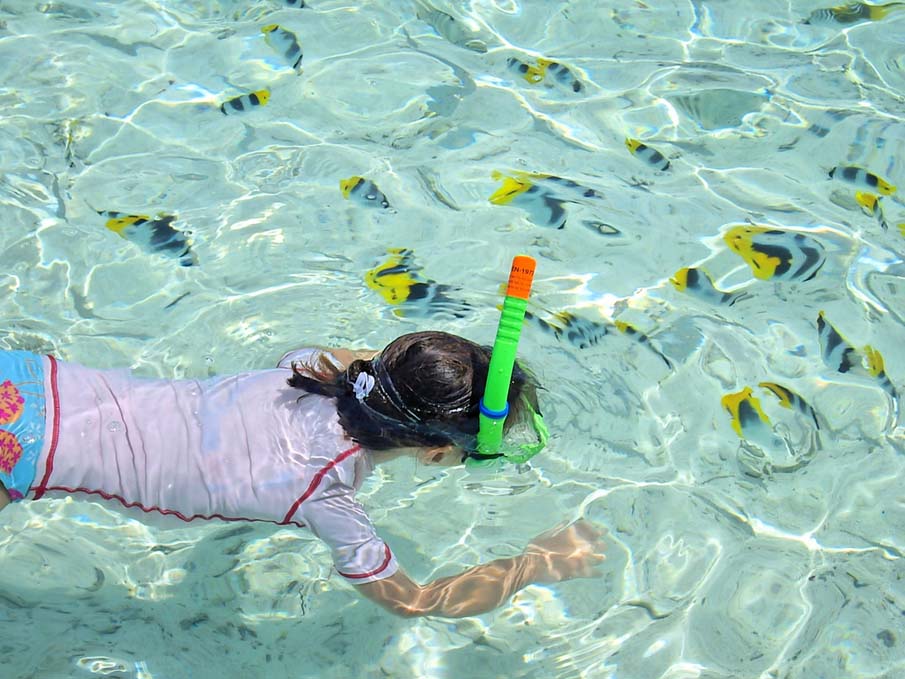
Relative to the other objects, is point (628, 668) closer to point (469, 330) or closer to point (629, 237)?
point (469, 330)

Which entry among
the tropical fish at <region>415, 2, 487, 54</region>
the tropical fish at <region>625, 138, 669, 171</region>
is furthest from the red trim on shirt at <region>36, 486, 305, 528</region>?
the tropical fish at <region>415, 2, 487, 54</region>

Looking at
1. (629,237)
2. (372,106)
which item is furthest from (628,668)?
(372,106)

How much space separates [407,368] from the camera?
247 centimetres

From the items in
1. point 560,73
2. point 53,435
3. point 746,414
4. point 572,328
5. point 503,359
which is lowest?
point 746,414

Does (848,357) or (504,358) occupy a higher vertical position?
(504,358)

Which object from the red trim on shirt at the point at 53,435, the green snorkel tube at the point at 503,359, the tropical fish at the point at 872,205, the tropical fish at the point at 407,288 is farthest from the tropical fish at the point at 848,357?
the red trim on shirt at the point at 53,435

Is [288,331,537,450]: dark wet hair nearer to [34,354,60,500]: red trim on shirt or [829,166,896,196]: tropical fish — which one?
[34,354,60,500]: red trim on shirt

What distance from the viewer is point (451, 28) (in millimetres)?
5133

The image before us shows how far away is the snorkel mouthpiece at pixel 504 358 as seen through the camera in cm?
234

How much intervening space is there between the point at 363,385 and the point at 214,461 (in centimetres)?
44

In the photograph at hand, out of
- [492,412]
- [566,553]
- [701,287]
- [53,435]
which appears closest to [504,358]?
[492,412]

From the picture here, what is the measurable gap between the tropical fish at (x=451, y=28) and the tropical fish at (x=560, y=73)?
0.31 meters

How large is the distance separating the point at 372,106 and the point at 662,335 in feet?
6.02

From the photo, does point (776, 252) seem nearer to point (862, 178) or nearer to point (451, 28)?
point (862, 178)
